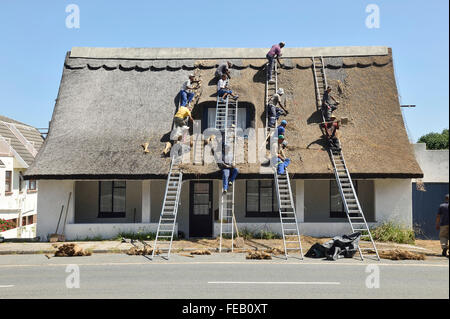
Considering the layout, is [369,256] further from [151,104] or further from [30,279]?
[151,104]

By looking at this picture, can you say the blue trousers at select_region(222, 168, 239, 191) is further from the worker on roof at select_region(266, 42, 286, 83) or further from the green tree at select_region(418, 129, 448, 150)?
the green tree at select_region(418, 129, 448, 150)

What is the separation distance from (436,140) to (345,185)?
40.9m

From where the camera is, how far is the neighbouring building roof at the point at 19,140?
31.2m

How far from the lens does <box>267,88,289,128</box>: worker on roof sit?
18109mm

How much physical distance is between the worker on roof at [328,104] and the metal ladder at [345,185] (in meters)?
0.23

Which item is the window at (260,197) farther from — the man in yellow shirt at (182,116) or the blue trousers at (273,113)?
the man in yellow shirt at (182,116)

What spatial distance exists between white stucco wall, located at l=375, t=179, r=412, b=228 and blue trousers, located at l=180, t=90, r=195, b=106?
923 centimetres

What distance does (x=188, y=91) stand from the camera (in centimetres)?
1919

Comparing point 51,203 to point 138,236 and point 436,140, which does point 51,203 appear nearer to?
point 138,236

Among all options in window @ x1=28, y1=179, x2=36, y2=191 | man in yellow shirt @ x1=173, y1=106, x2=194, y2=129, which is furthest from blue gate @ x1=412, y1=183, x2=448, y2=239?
window @ x1=28, y1=179, x2=36, y2=191

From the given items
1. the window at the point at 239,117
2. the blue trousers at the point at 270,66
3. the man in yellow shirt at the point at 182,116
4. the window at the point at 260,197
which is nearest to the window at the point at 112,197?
the man in yellow shirt at the point at 182,116

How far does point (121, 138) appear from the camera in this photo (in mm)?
17812

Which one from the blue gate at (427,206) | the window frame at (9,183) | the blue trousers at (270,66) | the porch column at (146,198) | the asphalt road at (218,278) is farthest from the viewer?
the window frame at (9,183)
